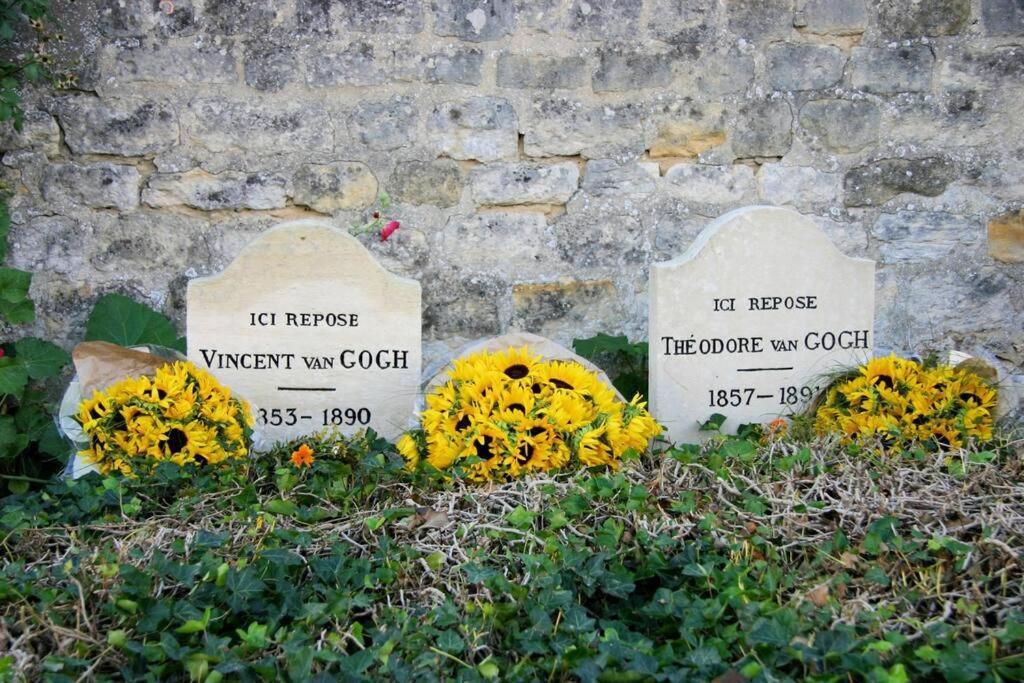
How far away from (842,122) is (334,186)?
1.92 m

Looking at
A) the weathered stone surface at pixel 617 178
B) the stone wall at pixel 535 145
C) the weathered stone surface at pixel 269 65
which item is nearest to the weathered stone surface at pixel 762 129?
the stone wall at pixel 535 145

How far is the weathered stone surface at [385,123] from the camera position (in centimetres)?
380

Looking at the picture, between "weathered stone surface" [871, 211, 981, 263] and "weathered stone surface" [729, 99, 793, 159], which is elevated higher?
"weathered stone surface" [729, 99, 793, 159]

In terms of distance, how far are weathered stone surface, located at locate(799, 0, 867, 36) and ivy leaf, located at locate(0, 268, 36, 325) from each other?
284cm

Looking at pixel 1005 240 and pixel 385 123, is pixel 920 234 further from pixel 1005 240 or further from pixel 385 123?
pixel 385 123

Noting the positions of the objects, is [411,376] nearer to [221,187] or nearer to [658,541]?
[221,187]

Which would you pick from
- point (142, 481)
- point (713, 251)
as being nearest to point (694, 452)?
point (713, 251)

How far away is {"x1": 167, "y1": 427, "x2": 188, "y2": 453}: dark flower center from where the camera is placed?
9.25ft

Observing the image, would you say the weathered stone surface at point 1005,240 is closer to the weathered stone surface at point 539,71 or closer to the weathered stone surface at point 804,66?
the weathered stone surface at point 804,66

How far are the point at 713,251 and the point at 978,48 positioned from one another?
1591mm

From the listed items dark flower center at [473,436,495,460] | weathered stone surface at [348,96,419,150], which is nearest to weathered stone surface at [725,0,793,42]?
weathered stone surface at [348,96,419,150]

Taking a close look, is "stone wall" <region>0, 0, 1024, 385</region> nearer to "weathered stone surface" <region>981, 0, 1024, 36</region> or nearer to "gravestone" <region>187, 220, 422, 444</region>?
"weathered stone surface" <region>981, 0, 1024, 36</region>

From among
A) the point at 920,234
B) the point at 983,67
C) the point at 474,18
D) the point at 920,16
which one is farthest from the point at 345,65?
the point at 983,67

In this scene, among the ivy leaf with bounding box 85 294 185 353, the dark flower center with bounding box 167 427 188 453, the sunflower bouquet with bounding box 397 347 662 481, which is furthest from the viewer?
the ivy leaf with bounding box 85 294 185 353
